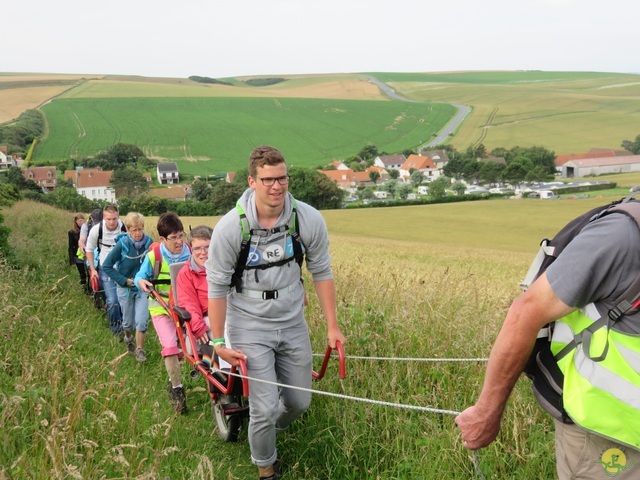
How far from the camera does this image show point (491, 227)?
1988 inches

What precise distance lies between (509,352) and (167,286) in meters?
4.90

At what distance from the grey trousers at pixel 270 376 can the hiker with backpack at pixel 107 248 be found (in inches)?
190

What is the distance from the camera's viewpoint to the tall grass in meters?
3.53

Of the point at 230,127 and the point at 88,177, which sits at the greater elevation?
the point at 230,127

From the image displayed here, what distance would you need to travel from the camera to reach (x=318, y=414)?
463 centimetres

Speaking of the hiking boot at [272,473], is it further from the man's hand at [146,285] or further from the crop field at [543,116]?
the crop field at [543,116]

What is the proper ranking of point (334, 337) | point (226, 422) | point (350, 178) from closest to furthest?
point (334, 337) < point (226, 422) < point (350, 178)

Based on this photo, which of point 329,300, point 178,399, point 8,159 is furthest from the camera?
point 8,159

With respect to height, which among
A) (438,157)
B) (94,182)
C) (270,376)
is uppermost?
(270,376)

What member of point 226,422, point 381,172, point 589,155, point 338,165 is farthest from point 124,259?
point 589,155

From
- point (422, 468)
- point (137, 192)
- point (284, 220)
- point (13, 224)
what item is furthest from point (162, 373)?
point (137, 192)

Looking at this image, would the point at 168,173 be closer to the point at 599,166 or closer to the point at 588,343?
the point at 599,166

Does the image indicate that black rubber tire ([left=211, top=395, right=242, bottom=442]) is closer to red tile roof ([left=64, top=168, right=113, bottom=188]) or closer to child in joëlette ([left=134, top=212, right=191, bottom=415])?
child in joëlette ([left=134, top=212, right=191, bottom=415])

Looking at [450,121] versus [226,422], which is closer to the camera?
[226,422]
